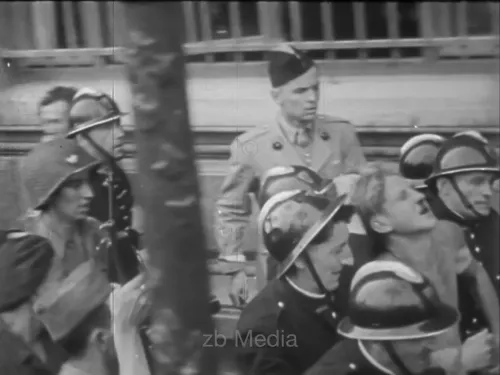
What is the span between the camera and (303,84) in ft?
13.0

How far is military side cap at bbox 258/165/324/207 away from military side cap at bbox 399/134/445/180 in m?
0.42

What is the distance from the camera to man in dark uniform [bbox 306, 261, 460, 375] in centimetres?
396

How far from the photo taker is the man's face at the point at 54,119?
427 centimetres

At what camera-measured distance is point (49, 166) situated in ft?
14.1

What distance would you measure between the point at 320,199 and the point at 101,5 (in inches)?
58.8

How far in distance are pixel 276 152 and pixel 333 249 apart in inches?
22.0

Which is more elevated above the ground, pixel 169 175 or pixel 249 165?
pixel 169 175

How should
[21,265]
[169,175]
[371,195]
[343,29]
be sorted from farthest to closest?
[21,265] < [371,195] < [343,29] < [169,175]

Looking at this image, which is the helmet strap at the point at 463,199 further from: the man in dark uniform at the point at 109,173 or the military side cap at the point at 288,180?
the man in dark uniform at the point at 109,173

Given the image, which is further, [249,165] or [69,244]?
[69,244]

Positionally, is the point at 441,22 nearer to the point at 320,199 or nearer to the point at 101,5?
the point at 320,199

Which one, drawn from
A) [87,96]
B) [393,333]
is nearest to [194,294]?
[393,333]

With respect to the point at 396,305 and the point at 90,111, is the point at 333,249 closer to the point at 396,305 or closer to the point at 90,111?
the point at 396,305

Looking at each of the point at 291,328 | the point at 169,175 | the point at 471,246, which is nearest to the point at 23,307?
the point at 291,328
